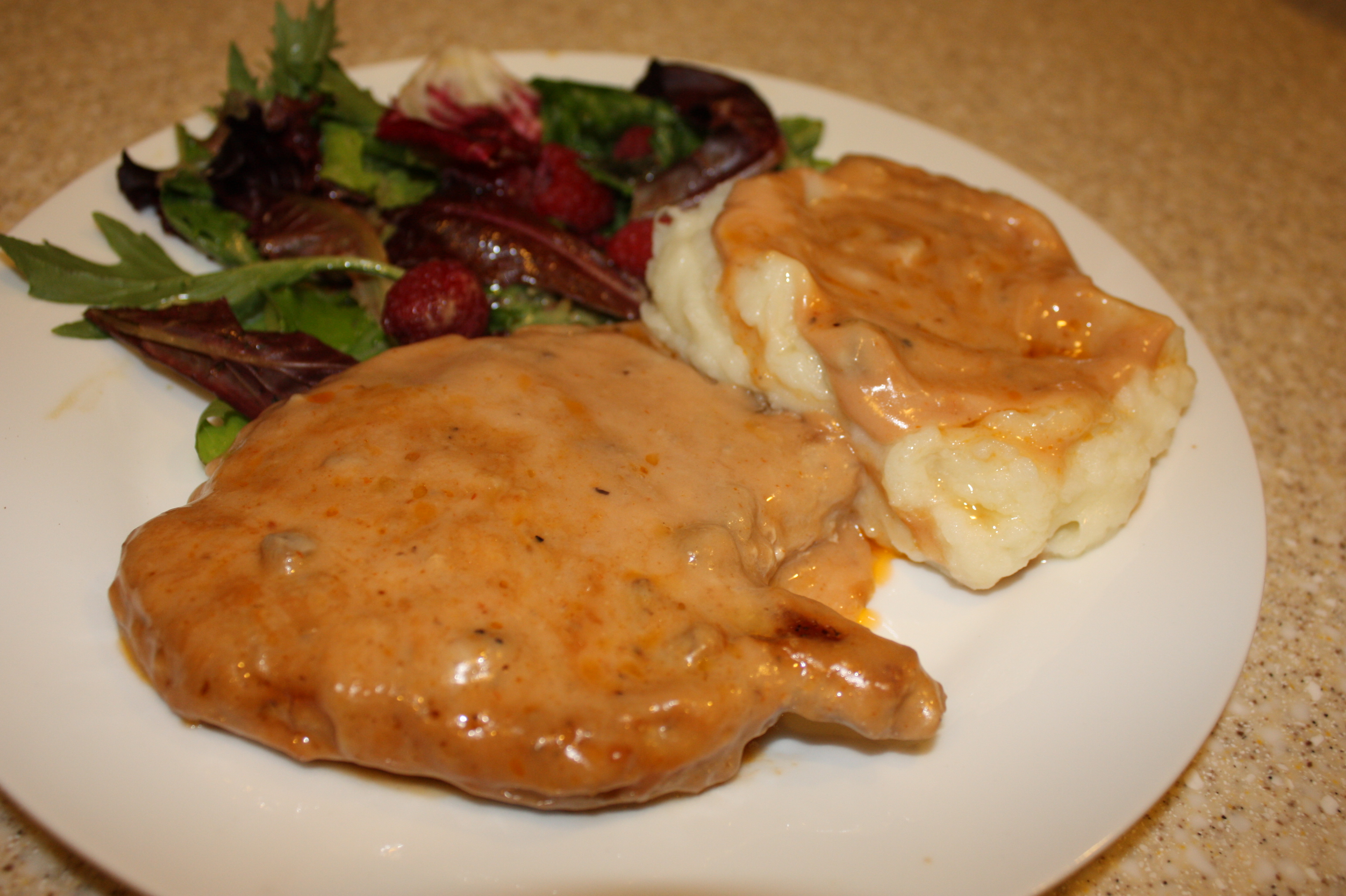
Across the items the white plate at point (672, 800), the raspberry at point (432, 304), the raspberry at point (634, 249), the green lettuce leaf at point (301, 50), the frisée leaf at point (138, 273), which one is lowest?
the white plate at point (672, 800)

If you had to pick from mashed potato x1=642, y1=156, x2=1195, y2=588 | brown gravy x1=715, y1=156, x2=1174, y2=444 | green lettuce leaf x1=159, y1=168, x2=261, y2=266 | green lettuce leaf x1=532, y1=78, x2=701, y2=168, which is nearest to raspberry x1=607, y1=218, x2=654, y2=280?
mashed potato x1=642, y1=156, x2=1195, y2=588

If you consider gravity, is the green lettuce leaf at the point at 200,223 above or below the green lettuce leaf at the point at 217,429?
above

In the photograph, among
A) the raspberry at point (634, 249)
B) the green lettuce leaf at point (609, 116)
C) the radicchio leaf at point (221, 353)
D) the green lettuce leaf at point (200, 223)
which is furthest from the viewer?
the green lettuce leaf at point (609, 116)

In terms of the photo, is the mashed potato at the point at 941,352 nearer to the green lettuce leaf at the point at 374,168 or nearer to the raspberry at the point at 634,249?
the raspberry at the point at 634,249

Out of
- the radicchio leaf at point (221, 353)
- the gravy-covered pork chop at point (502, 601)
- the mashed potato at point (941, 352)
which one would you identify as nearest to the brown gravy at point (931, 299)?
the mashed potato at point (941, 352)

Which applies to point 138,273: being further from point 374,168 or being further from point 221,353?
point 374,168

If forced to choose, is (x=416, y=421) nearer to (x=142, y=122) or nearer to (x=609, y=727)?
(x=609, y=727)

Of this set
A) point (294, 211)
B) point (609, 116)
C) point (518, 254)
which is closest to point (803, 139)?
point (609, 116)

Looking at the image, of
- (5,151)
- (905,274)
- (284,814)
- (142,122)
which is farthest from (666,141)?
(284,814)
